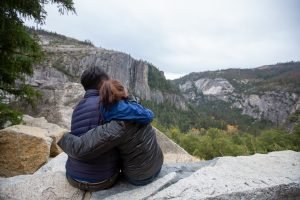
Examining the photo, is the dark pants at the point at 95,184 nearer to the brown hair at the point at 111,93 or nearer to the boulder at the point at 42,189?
the boulder at the point at 42,189

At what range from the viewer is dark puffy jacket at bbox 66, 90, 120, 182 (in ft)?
12.2

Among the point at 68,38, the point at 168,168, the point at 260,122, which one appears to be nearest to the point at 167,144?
the point at 168,168

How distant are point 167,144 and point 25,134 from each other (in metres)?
6.14

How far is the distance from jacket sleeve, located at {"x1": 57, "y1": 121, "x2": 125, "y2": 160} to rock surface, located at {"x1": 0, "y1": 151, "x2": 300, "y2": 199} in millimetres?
571

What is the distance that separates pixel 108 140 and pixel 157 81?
179940mm

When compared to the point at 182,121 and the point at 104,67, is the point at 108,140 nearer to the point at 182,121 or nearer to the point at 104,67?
the point at 104,67

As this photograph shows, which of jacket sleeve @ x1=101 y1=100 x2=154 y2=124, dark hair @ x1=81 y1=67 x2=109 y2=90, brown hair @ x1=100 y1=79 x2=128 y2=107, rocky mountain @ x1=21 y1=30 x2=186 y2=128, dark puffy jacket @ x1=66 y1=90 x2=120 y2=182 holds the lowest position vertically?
dark puffy jacket @ x1=66 y1=90 x2=120 y2=182

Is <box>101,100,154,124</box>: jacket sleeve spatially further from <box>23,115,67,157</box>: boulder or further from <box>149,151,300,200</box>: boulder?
<box>23,115,67,157</box>: boulder

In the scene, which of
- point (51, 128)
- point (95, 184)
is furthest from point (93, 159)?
point (51, 128)

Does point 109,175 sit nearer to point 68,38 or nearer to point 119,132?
point 119,132

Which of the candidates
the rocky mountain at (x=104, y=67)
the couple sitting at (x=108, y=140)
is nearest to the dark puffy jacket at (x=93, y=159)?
the couple sitting at (x=108, y=140)

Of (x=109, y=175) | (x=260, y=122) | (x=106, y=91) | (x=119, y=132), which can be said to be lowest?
(x=260, y=122)

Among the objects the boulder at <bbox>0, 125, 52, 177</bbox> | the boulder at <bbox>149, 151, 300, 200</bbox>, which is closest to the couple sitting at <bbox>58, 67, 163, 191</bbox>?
the boulder at <bbox>149, 151, 300, 200</bbox>

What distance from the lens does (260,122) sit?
552 ft
